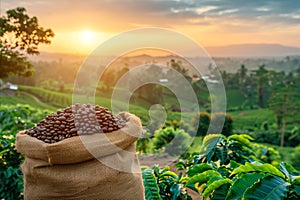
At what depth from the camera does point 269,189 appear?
1418 mm

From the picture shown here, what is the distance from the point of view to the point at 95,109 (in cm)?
184

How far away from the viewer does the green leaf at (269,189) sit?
4.60 feet

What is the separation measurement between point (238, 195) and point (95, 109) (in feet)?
2.43

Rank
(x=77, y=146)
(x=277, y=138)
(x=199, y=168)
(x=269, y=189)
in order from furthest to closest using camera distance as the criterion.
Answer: (x=277, y=138) < (x=199, y=168) < (x=77, y=146) < (x=269, y=189)

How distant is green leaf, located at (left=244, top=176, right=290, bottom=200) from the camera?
140 cm

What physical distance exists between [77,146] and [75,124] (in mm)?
135

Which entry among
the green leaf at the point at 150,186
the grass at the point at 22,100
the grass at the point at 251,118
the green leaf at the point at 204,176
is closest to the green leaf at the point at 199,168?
the green leaf at the point at 204,176

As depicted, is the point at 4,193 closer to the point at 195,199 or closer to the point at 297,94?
the point at 195,199

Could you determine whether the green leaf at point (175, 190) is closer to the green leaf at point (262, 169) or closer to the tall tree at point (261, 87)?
the green leaf at point (262, 169)

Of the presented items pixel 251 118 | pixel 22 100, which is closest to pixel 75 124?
pixel 22 100

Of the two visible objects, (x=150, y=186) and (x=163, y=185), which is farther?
(x=163, y=185)

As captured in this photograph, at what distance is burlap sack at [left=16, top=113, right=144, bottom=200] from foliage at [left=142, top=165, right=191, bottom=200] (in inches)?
14.3

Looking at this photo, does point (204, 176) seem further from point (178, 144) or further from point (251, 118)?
point (251, 118)

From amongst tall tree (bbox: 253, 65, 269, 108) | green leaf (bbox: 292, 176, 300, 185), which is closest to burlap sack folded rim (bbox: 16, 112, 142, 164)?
green leaf (bbox: 292, 176, 300, 185)
